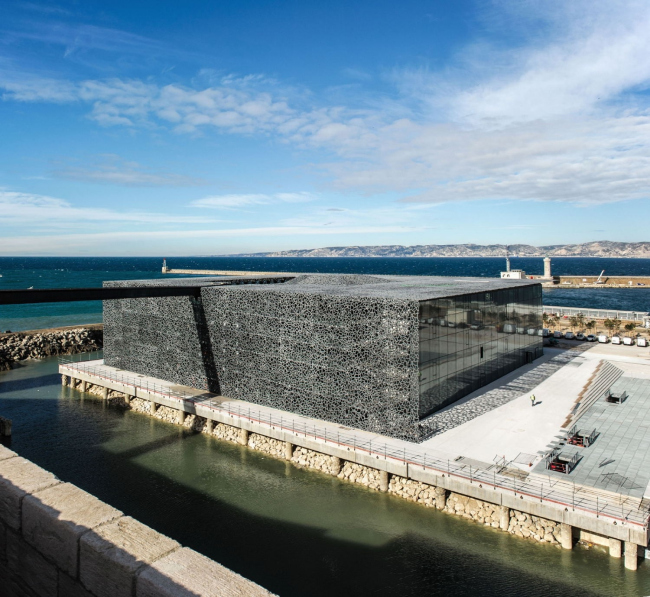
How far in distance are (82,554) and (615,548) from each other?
21.2m

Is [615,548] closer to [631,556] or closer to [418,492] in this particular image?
[631,556]

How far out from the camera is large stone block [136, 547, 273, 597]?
209 inches

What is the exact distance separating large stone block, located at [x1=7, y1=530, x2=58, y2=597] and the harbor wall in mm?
19495

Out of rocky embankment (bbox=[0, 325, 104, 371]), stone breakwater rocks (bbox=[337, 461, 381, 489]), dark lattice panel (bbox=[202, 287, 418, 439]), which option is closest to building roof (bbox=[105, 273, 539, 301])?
dark lattice panel (bbox=[202, 287, 418, 439])

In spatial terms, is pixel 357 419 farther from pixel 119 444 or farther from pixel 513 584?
pixel 119 444

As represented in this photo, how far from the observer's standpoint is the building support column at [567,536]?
20.3 m

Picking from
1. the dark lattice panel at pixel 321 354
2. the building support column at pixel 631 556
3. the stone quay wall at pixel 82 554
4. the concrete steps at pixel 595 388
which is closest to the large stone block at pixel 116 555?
the stone quay wall at pixel 82 554

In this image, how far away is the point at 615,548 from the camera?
19688mm

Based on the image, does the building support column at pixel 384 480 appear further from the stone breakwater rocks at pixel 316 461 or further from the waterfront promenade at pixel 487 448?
the stone breakwater rocks at pixel 316 461

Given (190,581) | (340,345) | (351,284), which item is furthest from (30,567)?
(351,284)

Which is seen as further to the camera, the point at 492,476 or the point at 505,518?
the point at 492,476

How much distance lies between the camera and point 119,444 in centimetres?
3334

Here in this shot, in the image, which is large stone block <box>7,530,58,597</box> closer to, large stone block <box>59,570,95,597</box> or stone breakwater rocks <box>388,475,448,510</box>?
large stone block <box>59,570,95,597</box>

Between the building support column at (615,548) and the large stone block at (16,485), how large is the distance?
2121 centimetres
